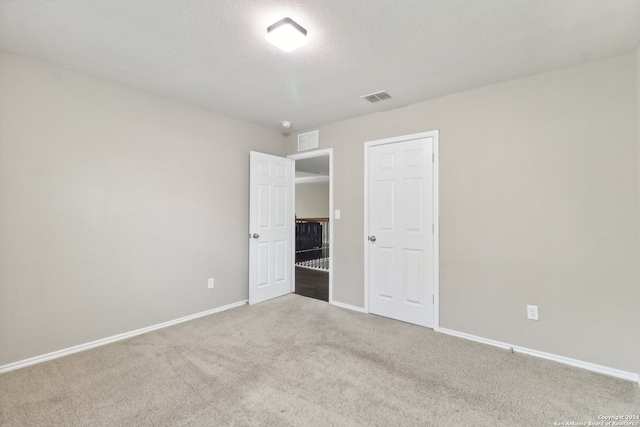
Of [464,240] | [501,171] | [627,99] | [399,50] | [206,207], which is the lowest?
[464,240]

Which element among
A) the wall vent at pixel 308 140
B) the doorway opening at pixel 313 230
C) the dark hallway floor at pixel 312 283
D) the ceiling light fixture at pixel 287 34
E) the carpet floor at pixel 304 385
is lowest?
the carpet floor at pixel 304 385

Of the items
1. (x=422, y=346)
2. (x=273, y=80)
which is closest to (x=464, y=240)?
(x=422, y=346)

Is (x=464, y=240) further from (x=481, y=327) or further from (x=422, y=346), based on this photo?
(x=422, y=346)

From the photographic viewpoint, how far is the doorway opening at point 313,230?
4363 mm

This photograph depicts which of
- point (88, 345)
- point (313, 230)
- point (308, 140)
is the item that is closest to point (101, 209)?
point (88, 345)

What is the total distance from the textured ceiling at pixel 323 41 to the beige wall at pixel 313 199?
7927 millimetres

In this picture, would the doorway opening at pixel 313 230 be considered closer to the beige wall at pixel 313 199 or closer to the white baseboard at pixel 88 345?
the beige wall at pixel 313 199

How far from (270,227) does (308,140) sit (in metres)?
1.34

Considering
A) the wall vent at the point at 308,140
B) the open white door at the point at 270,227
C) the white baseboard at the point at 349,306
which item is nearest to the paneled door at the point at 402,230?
the white baseboard at the point at 349,306

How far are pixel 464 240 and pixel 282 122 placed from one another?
263 centimetres

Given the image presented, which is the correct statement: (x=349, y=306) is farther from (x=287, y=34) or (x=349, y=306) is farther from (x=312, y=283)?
(x=287, y=34)

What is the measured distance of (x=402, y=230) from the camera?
3326 mm

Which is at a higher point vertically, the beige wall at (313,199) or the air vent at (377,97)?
the air vent at (377,97)

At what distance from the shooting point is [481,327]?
278cm
